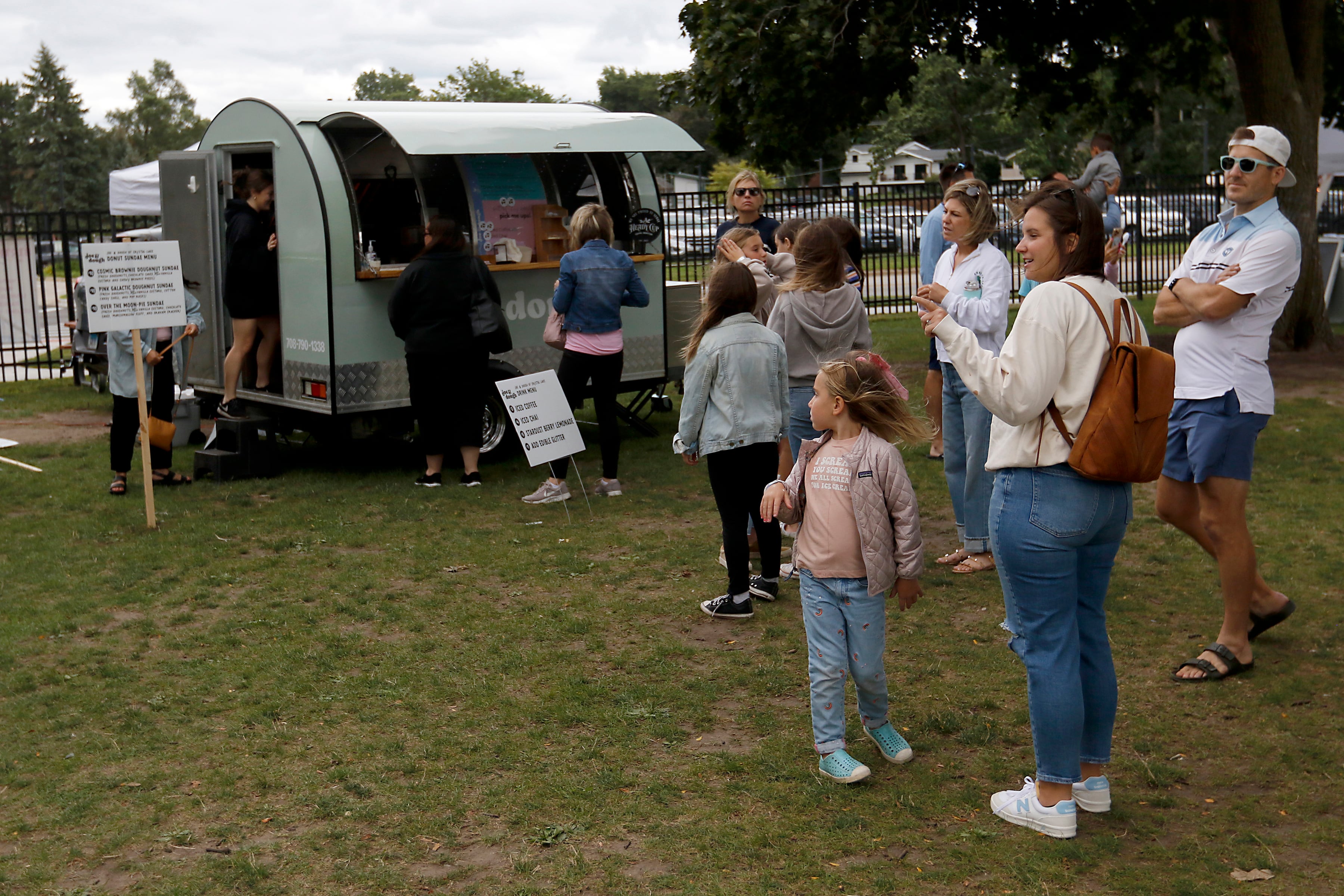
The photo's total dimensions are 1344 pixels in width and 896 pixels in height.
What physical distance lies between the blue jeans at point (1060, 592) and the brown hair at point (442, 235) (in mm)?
5927

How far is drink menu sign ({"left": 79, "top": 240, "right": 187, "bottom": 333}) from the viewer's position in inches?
312

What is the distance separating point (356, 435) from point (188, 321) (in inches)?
55.5

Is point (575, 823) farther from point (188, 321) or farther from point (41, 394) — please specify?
point (41, 394)

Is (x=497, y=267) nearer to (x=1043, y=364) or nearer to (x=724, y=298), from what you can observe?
(x=724, y=298)

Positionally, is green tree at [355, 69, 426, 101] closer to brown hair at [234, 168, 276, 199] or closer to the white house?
the white house

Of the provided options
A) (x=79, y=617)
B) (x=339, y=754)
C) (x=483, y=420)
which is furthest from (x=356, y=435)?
(x=339, y=754)

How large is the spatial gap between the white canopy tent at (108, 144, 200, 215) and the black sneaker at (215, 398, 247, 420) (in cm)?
640

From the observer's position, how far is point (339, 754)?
15.0 ft

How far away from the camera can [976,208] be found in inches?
240

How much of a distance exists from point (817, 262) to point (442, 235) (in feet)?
11.8

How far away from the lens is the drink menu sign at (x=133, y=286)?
7914 mm

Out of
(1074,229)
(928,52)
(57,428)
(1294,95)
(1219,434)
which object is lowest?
(57,428)

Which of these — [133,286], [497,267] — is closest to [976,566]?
[497,267]

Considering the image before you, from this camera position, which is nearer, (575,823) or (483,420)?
(575,823)
